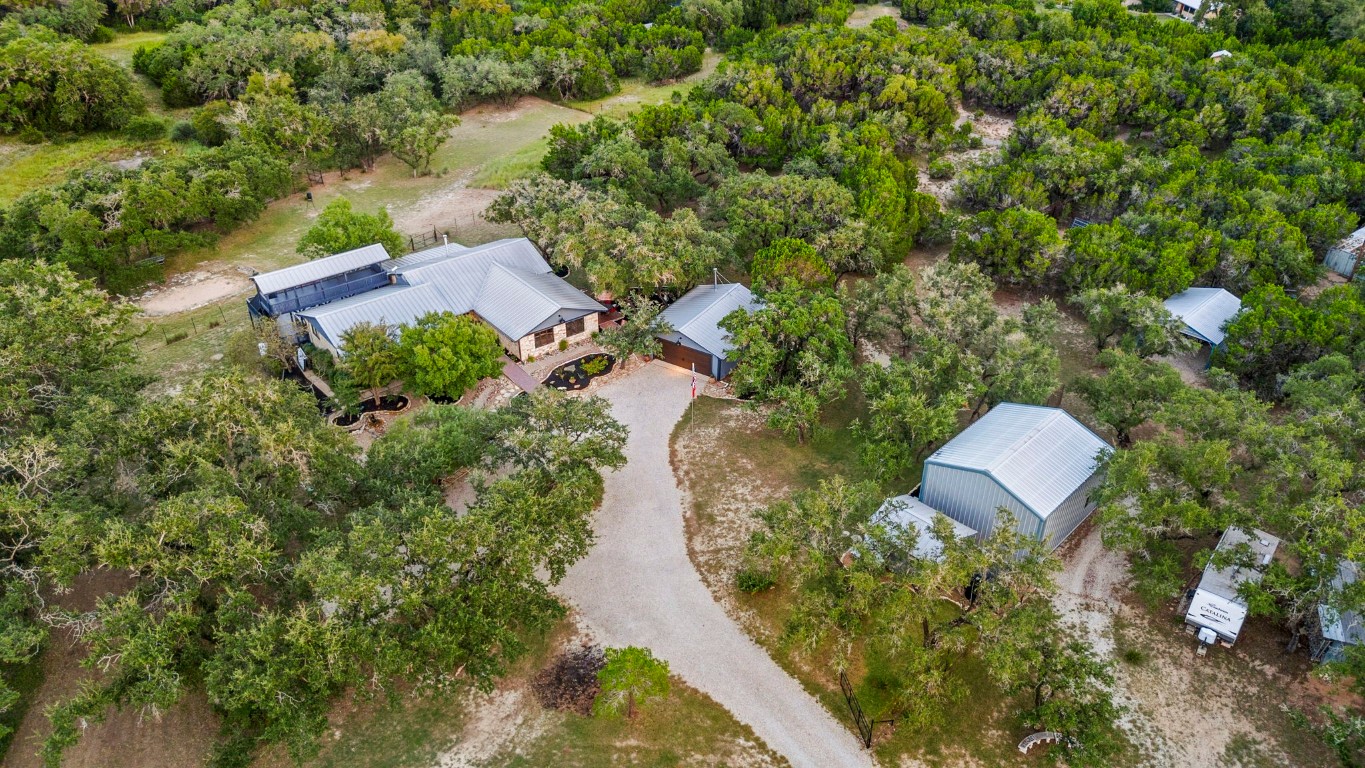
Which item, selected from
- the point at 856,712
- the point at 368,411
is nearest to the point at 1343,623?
the point at 856,712

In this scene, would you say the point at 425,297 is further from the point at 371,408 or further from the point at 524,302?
the point at 371,408

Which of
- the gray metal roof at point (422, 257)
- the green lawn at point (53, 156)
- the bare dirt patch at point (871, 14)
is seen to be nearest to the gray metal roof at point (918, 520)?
the gray metal roof at point (422, 257)

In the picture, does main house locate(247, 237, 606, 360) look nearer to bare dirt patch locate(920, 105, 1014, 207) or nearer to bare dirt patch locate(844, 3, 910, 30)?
bare dirt patch locate(920, 105, 1014, 207)

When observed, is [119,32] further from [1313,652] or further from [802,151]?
[1313,652]

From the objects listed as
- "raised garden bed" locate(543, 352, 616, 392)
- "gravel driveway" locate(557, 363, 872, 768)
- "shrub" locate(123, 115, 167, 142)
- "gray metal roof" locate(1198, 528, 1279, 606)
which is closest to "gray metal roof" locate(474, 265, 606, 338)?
"raised garden bed" locate(543, 352, 616, 392)

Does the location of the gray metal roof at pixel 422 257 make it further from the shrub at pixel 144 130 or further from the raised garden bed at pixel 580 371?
the shrub at pixel 144 130
